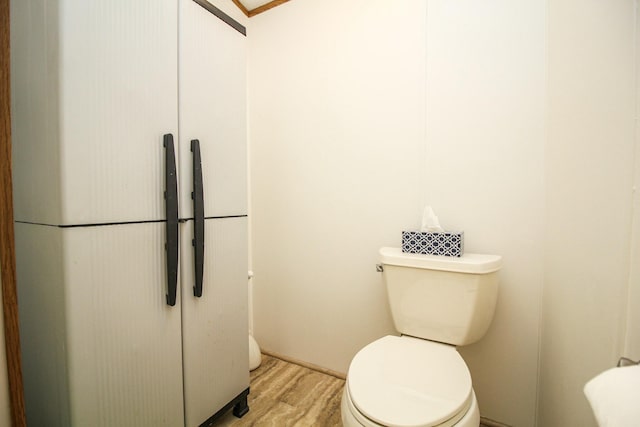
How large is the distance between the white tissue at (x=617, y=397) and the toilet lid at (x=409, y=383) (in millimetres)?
449

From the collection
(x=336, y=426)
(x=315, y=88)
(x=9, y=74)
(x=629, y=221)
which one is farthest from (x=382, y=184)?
(x=9, y=74)

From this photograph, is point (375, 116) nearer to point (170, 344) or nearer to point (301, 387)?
point (170, 344)

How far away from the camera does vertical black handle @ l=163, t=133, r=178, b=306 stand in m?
1.06

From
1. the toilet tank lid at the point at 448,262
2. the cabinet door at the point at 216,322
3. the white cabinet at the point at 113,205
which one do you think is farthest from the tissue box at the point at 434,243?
the white cabinet at the point at 113,205

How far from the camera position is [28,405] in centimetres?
104

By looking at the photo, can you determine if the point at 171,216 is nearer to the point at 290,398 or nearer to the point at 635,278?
the point at 290,398

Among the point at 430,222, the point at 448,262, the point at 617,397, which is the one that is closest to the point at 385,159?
the point at 430,222

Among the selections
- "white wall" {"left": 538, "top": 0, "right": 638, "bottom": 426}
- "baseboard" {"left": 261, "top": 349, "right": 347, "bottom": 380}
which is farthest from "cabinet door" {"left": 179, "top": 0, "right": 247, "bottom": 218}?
"white wall" {"left": 538, "top": 0, "right": 638, "bottom": 426}

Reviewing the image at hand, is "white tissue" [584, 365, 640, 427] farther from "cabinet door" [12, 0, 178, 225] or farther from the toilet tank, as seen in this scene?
"cabinet door" [12, 0, 178, 225]

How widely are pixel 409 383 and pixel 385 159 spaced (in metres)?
1.08

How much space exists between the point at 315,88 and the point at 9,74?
133cm

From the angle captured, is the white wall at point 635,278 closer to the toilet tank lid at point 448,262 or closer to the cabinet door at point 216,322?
the toilet tank lid at point 448,262

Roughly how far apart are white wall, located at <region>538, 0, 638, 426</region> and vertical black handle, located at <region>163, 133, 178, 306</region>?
53.9 inches

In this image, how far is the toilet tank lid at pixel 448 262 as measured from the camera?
1.17 m
